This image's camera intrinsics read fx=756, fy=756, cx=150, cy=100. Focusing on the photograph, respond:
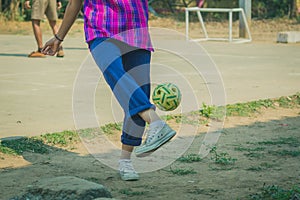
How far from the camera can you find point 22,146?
256 inches

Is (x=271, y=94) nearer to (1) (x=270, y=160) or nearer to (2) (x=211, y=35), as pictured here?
(1) (x=270, y=160)

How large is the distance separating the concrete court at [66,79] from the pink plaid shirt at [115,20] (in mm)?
1888

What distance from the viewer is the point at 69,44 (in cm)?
1702

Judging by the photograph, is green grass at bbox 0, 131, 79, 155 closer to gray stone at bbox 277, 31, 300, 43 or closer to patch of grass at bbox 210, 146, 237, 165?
patch of grass at bbox 210, 146, 237, 165

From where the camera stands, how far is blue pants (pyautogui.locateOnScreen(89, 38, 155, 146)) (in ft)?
17.6

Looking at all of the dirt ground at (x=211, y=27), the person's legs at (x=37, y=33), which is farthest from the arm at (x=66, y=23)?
the dirt ground at (x=211, y=27)

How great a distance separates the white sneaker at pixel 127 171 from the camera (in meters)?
5.61

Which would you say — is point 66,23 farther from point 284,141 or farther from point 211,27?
point 211,27

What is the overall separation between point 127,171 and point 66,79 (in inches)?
214

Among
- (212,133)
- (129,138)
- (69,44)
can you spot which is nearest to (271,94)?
(212,133)

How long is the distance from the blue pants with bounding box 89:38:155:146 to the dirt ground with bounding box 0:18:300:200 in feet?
1.41

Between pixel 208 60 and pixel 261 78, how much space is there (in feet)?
10.8

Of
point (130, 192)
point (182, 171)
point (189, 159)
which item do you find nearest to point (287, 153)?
point (189, 159)

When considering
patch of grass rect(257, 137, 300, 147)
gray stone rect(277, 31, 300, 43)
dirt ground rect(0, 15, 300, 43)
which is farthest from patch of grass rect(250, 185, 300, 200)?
dirt ground rect(0, 15, 300, 43)
